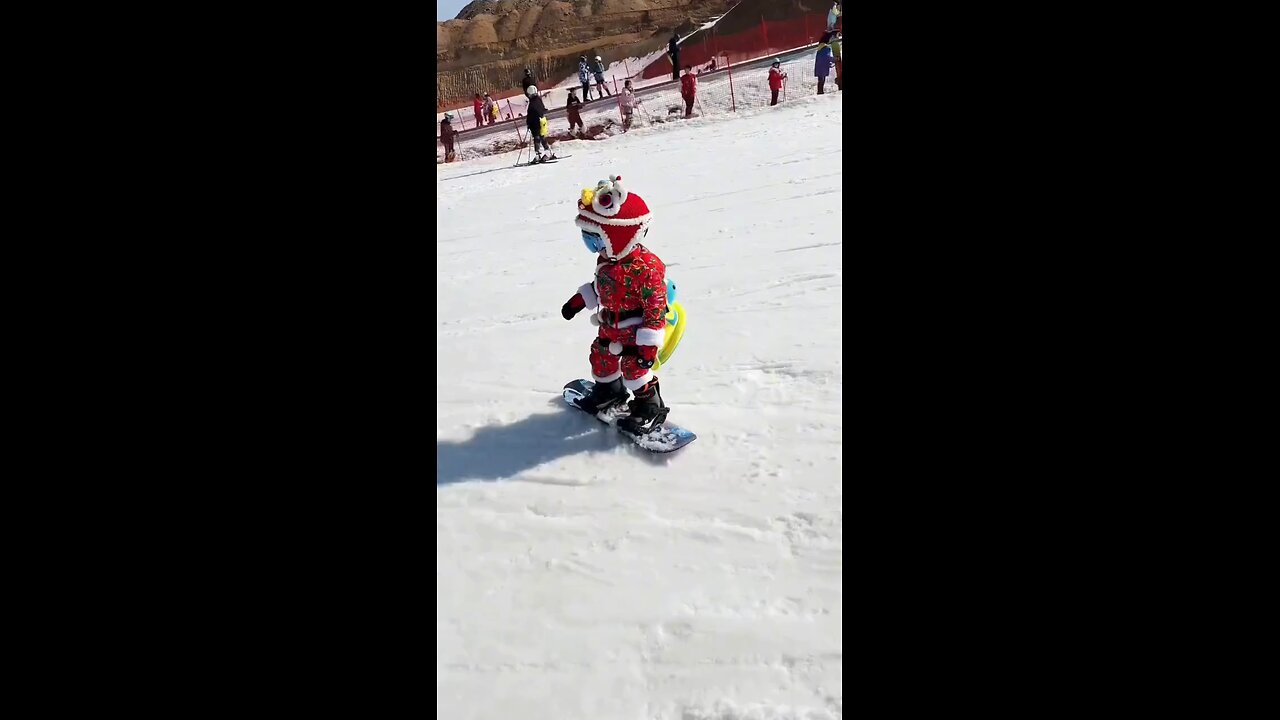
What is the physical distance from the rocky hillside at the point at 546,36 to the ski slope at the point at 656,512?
3004 centimetres

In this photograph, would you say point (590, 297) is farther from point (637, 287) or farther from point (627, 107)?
point (627, 107)

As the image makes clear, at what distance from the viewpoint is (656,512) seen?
341cm

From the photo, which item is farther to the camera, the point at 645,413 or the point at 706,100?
the point at 706,100

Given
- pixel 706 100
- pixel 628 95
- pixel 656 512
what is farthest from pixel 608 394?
pixel 628 95

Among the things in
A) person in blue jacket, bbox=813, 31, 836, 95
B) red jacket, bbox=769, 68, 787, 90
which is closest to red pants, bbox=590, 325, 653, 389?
person in blue jacket, bbox=813, 31, 836, 95

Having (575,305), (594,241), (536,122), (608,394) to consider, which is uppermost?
(594,241)

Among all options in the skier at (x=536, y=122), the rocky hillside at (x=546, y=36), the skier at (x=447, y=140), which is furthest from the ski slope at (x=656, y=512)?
the rocky hillside at (x=546, y=36)

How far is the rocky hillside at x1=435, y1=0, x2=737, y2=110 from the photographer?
34.7 meters

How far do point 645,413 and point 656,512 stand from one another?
0.68 meters

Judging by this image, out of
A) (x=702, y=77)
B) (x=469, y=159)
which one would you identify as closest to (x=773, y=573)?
(x=469, y=159)

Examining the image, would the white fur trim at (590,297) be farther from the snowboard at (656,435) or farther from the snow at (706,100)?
the snow at (706,100)

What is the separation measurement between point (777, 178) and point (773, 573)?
7.55 meters
